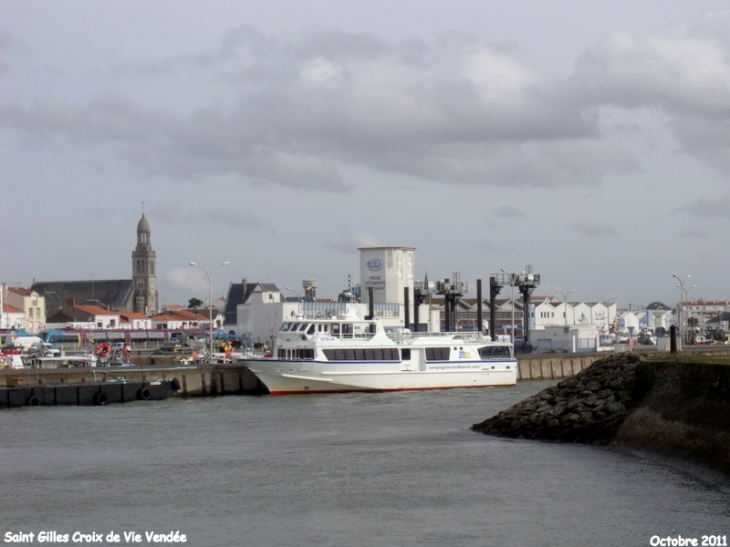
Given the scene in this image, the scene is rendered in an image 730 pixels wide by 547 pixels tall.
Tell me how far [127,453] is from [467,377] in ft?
97.8

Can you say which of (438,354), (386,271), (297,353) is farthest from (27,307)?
(438,354)

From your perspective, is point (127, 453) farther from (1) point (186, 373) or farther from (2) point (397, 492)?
(1) point (186, 373)

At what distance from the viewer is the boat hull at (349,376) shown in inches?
2067

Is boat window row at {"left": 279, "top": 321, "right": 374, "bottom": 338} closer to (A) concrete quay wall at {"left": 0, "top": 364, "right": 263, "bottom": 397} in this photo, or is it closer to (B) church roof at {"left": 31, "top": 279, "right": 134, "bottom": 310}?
(A) concrete quay wall at {"left": 0, "top": 364, "right": 263, "bottom": 397}

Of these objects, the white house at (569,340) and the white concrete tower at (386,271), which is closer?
the white house at (569,340)

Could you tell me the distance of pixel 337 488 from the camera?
81.3ft

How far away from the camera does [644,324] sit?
168m

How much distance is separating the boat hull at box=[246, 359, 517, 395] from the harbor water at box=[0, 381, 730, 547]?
14.2 meters

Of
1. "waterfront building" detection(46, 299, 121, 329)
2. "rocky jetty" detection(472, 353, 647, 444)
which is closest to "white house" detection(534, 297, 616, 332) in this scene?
"waterfront building" detection(46, 299, 121, 329)

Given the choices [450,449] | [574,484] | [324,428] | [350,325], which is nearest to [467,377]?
[350,325]

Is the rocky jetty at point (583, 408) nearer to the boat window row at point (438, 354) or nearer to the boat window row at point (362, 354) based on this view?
the boat window row at point (362, 354)

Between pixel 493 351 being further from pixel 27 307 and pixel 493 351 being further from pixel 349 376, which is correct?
pixel 27 307

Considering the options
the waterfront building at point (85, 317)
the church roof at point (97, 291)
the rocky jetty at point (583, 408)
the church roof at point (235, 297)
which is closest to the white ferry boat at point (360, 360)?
the rocky jetty at point (583, 408)

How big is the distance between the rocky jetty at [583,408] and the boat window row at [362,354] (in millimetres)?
17590
